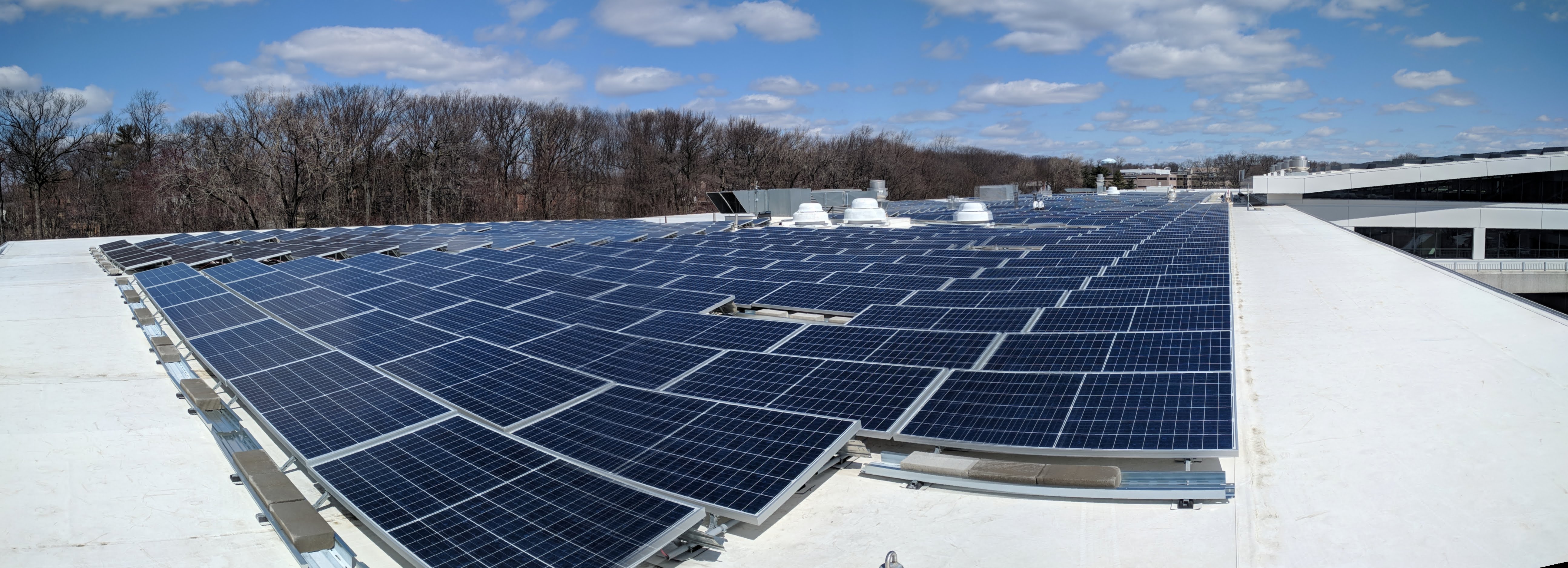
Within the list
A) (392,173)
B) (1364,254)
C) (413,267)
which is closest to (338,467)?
(413,267)

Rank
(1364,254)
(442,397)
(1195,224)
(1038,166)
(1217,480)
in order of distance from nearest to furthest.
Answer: (1217,480)
(442,397)
(1364,254)
(1195,224)
(1038,166)

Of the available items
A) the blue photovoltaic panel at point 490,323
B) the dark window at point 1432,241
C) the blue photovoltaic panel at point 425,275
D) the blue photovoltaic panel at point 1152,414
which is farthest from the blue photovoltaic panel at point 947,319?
the dark window at point 1432,241

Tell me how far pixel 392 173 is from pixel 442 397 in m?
67.7

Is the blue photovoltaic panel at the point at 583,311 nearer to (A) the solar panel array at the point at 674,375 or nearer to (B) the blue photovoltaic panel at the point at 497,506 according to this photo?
(A) the solar panel array at the point at 674,375

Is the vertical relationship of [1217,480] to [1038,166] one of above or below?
below

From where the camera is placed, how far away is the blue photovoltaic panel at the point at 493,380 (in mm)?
10461

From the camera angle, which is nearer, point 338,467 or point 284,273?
point 338,467

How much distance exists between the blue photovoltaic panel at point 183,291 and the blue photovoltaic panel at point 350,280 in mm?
2225

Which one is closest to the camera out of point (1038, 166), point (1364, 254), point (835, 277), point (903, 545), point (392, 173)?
point (903, 545)

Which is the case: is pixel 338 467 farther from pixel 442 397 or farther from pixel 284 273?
pixel 284 273

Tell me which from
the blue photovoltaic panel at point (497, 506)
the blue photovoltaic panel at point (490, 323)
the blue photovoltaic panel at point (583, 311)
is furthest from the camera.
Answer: the blue photovoltaic panel at point (583, 311)

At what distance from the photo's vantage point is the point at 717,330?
1412 centimetres

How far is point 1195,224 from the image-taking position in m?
35.4

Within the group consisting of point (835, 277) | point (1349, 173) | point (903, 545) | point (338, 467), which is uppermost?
point (1349, 173)
